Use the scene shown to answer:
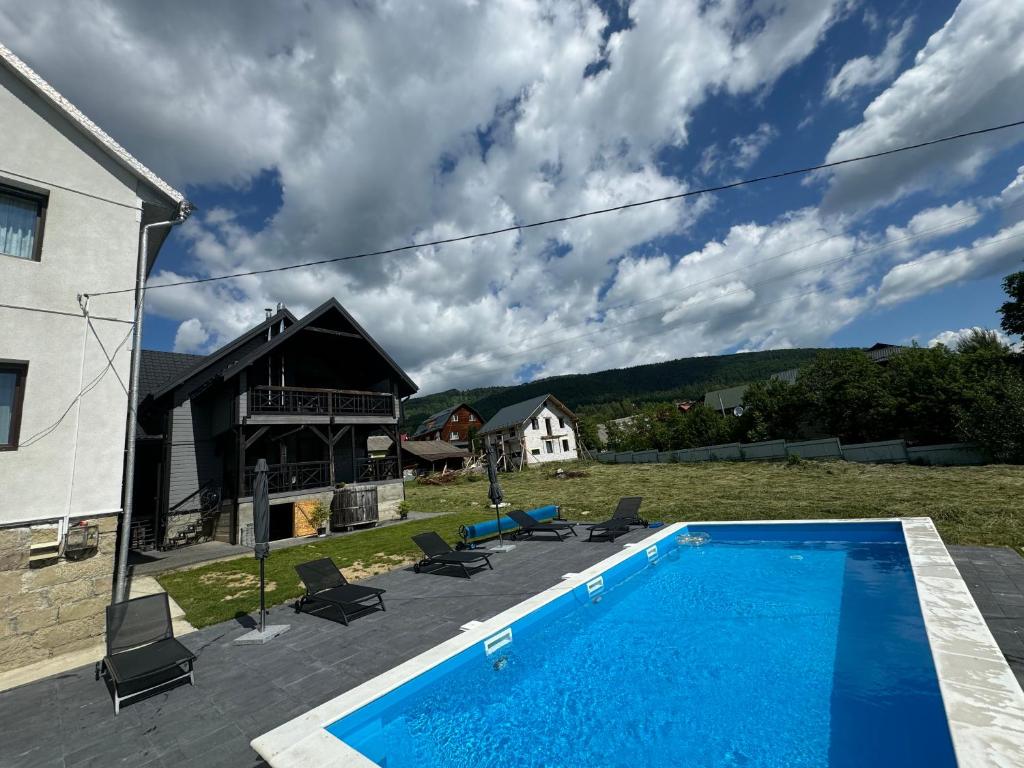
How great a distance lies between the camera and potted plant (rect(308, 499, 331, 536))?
16031mm

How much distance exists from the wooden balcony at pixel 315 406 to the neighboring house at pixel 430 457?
94.4 feet

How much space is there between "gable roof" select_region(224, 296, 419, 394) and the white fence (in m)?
24.8

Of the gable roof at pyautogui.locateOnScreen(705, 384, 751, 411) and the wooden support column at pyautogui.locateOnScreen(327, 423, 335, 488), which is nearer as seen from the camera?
the wooden support column at pyautogui.locateOnScreen(327, 423, 335, 488)

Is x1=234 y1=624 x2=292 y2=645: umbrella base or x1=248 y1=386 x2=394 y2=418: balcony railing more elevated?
x1=248 y1=386 x2=394 y2=418: balcony railing

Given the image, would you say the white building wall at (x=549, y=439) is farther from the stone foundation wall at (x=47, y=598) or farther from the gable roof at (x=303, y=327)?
the stone foundation wall at (x=47, y=598)

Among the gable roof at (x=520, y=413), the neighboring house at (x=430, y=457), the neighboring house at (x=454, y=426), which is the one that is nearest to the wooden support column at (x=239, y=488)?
the neighboring house at (x=430, y=457)

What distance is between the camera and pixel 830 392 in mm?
29891

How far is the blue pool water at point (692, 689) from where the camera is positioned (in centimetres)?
427

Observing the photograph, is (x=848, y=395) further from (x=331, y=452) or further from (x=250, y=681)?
(x=250, y=681)

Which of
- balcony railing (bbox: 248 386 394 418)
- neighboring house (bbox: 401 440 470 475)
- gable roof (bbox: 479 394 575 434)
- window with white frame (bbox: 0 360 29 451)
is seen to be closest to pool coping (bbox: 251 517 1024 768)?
window with white frame (bbox: 0 360 29 451)

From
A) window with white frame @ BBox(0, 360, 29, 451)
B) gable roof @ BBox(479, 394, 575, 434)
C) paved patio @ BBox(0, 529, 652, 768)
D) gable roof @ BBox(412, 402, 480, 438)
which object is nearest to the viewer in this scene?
paved patio @ BBox(0, 529, 652, 768)

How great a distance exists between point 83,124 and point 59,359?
4405mm

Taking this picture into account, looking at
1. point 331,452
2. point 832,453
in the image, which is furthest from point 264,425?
point 832,453

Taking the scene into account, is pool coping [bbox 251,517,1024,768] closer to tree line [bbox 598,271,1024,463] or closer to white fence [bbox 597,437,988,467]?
tree line [bbox 598,271,1024,463]
